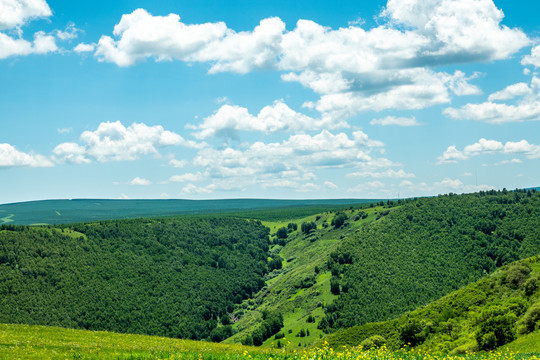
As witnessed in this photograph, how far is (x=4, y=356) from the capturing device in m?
21.7

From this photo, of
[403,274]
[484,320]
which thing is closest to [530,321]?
[484,320]

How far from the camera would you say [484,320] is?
1828 inches

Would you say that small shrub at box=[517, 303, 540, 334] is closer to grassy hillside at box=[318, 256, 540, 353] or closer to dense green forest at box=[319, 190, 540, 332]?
grassy hillside at box=[318, 256, 540, 353]

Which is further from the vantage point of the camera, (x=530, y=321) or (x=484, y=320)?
(x=484, y=320)

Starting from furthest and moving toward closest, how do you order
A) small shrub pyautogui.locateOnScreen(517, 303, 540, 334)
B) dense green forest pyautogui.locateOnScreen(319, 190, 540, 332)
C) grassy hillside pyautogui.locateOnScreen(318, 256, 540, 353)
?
dense green forest pyautogui.locateOnScreen(319, 190, 540, 332) < grassy hillside pyautogui.locateOnScreen(318, 256, 540, 353) < small shrub pyautogui.locateOnScreen(517, 303, 540, 334)

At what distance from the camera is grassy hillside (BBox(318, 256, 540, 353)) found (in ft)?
135

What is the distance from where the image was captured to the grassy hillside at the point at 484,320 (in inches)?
1618

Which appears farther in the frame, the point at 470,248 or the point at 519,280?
the point at 470,248

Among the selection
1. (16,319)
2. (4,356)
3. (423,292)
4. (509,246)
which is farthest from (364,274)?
(4,356)

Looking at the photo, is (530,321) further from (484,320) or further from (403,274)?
(403,274)

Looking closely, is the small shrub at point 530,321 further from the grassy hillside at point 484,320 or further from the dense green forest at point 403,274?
the dense green forest at point 403,274

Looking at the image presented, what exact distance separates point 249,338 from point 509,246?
399ft

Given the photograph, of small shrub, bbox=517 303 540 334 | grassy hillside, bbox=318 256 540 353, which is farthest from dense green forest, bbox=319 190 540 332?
small shrub, bbox=517 303 540 334

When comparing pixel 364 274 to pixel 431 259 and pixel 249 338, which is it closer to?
pixel 431 259
